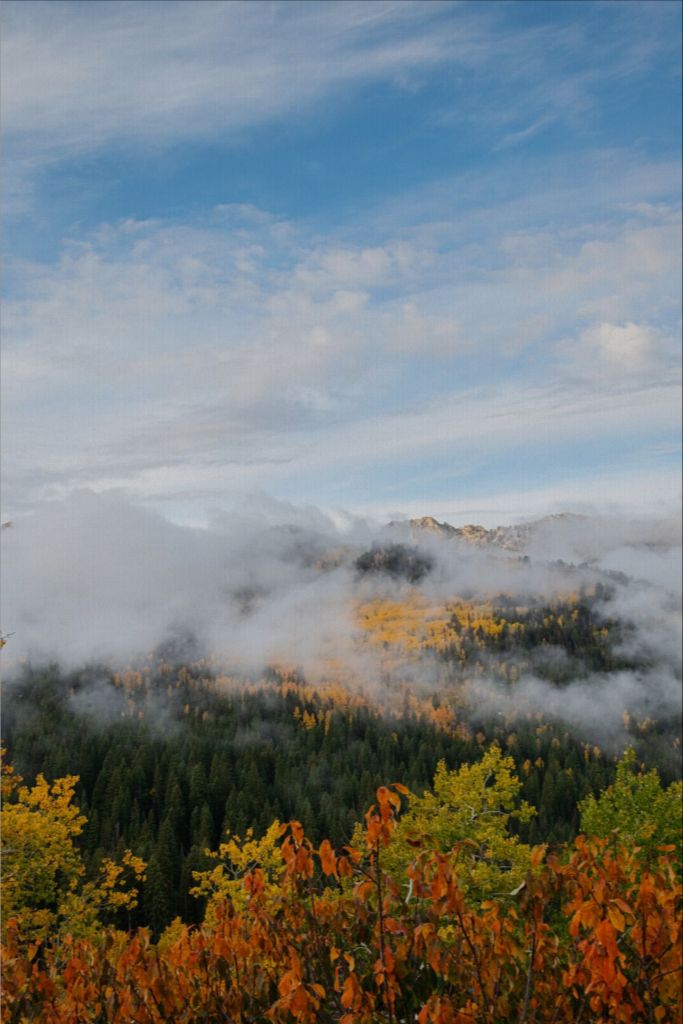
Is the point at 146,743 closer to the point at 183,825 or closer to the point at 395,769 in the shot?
the point at 183,825

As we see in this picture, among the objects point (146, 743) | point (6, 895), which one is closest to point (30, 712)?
point (146, 743)

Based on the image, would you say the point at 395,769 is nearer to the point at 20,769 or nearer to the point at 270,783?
the point at 270,783

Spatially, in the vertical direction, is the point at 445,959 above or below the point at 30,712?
above

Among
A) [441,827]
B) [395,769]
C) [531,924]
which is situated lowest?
[395,769]

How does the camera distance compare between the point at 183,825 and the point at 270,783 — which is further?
the point at 270,783

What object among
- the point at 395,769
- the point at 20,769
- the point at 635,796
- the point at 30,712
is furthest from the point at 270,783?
the point at 635,796

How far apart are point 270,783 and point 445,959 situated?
145891 millimetres

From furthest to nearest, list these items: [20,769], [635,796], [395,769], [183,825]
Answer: [395,769], [20,769], [183,825], [635,796]

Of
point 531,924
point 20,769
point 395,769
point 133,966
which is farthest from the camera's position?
point 395,769

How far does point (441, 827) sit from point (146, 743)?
144910mm

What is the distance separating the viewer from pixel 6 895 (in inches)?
575

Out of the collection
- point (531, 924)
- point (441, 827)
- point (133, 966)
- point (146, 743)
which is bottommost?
point (146, 743)

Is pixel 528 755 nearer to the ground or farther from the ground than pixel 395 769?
nearer to the ground

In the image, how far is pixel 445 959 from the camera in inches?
192
